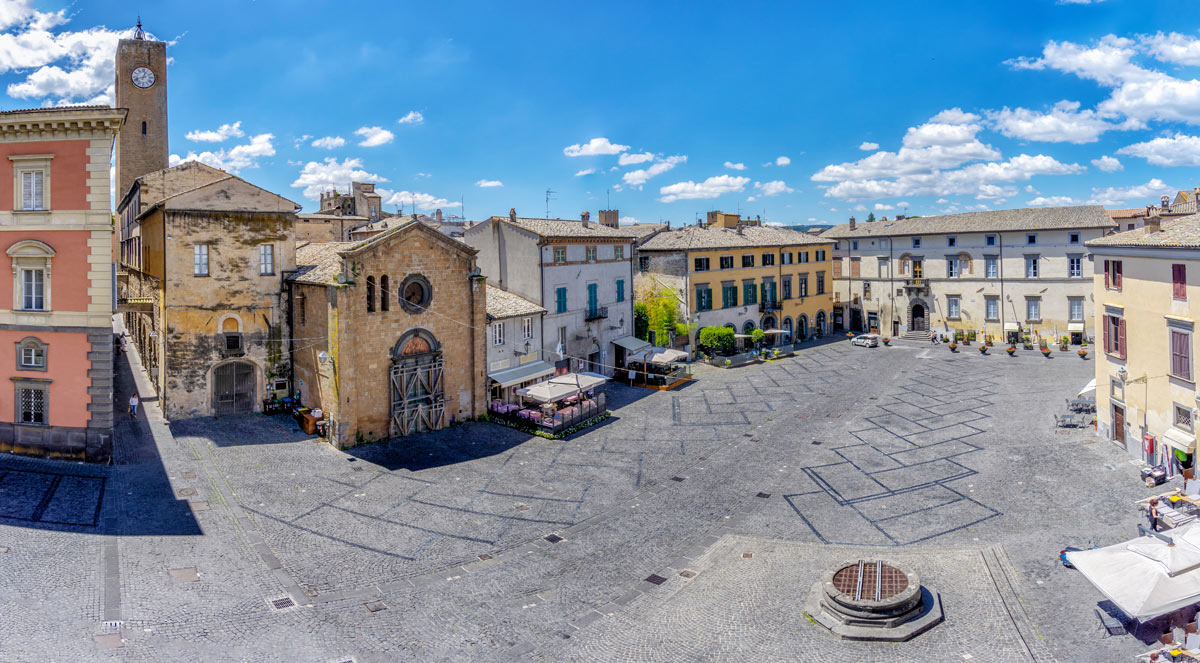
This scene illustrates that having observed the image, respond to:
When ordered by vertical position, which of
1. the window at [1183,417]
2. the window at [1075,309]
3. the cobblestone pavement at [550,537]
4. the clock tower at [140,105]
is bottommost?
the cobblestone pavement at [550,537]

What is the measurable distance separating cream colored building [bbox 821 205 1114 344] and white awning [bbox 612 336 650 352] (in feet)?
88.3

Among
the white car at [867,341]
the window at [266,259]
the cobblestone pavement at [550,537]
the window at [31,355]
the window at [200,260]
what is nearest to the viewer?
the cobblestone pavement at [550,537]

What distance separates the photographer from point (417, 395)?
87.2 feet

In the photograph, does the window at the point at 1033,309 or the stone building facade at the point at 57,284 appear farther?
the window at the point at 1033,309

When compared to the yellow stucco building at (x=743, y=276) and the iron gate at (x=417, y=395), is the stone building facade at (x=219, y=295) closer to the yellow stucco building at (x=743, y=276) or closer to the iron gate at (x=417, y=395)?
the iron gate at (x=417, y=395)

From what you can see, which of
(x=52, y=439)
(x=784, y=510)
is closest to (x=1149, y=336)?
(x=784, y=510)

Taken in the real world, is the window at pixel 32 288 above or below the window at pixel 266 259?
below

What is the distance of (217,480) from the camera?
2052cm

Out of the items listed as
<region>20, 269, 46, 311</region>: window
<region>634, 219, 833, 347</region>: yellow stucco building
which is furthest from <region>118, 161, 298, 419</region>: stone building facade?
<region>634, 219, 833, 347</region>: yellow stucco building

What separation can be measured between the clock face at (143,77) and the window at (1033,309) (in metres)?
60.6

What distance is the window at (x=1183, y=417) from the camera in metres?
20.4

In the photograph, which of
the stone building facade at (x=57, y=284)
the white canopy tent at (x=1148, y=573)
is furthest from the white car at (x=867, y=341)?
the stone building facade at (x=57, y=284)

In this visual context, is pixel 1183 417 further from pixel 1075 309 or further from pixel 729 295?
pixel 1075 309

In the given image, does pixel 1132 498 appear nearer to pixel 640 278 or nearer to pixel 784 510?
pixel 784 510
